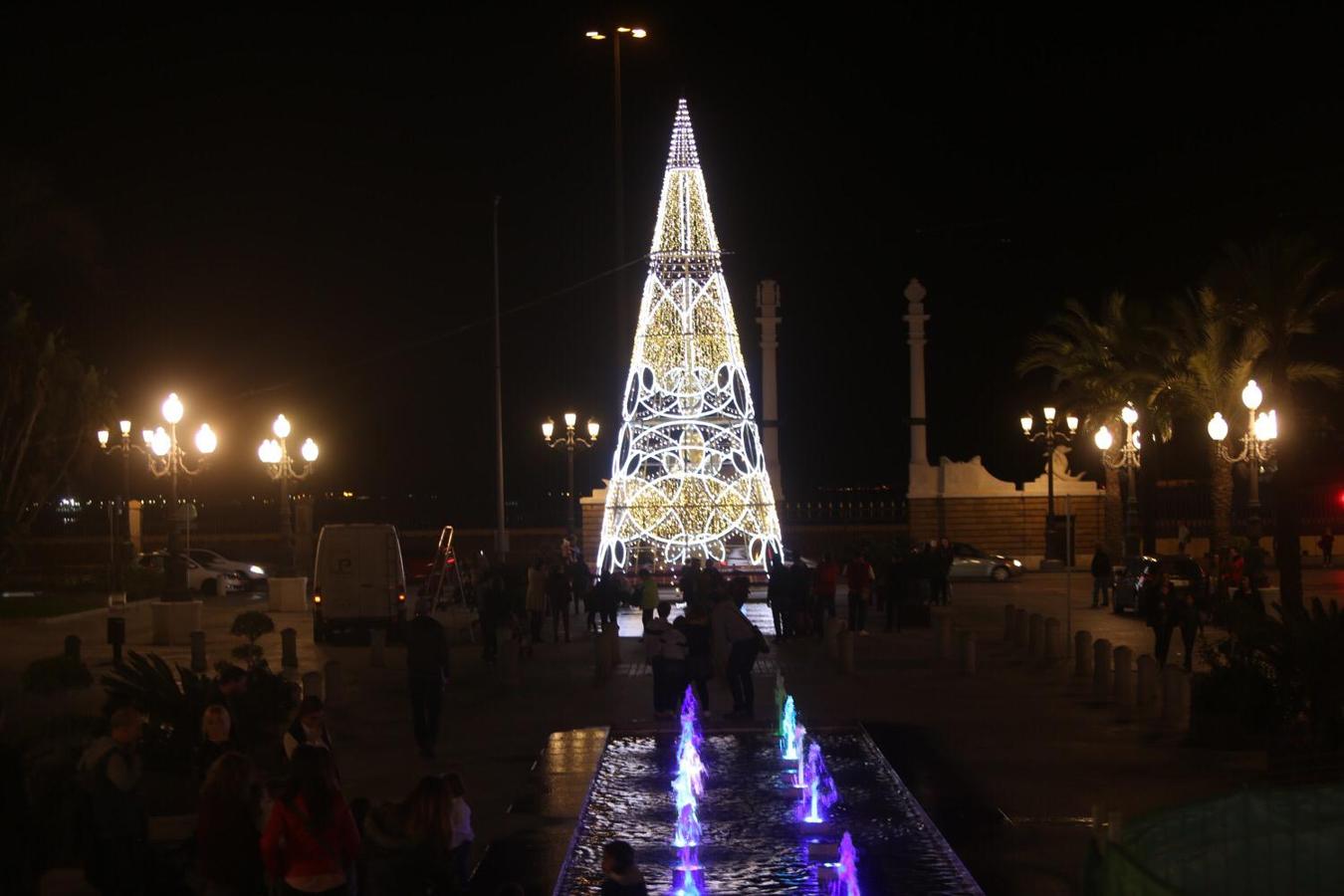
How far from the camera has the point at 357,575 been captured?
30672mm

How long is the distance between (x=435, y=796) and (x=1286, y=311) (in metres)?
33.6

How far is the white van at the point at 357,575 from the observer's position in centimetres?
3064

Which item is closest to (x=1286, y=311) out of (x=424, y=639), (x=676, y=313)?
(x=676, y=313)

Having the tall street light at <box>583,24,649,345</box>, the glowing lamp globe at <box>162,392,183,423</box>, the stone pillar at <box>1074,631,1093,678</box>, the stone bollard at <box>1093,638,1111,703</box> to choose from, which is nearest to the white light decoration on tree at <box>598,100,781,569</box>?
the tall street light at <box>583,24,649,345</box>

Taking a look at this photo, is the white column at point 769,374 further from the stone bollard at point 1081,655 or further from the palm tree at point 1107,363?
the stone bollard at point 1081,655

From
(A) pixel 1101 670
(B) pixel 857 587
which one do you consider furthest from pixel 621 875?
(B) pixel 857 587

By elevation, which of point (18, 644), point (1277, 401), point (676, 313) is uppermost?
point (676, 313)

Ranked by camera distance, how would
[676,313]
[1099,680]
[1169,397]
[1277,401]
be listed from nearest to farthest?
1. [1099,680]
2. [1277,401]
3. [676,313]
4. [1169,397]

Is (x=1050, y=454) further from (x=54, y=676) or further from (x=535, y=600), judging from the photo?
(x=54, y=676)

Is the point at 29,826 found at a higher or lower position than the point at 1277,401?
lower

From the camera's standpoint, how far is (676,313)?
38.2 metres

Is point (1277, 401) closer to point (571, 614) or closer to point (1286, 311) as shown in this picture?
point (1286, 311)

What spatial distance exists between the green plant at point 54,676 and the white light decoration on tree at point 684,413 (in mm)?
17227

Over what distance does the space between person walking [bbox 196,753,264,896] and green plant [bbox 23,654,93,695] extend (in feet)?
42.8
